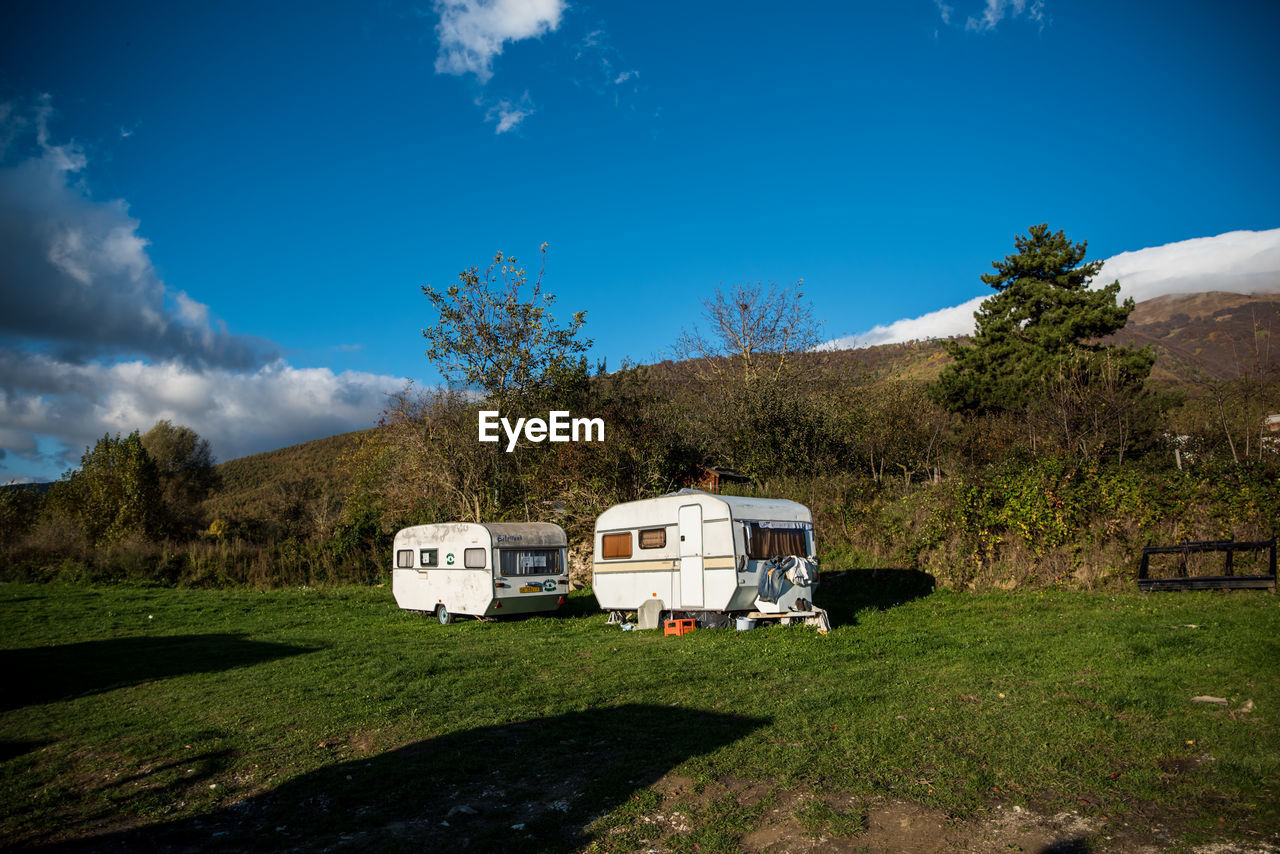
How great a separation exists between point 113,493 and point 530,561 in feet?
103

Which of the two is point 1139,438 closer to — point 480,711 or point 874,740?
point 874,740

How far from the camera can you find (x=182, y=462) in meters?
55.8

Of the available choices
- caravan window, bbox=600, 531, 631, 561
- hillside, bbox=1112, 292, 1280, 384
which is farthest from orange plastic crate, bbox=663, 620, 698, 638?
hillside, bbox=1112, 292, 1280, 384

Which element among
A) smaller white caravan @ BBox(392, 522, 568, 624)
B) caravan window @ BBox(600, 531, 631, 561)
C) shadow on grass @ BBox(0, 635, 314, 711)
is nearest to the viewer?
shadow on grass @ BBox(0, 635, 314, 711)

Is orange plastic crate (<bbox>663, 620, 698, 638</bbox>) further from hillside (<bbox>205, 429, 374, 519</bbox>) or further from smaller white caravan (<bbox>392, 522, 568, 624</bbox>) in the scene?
hillside (<bbox>205, 429, 374, 519</bbox>)

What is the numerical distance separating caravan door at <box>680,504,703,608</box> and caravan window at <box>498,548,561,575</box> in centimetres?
464

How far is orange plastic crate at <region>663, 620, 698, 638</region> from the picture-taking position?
13.8m

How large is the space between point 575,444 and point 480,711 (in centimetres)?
1626

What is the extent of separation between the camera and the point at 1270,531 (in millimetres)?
13359

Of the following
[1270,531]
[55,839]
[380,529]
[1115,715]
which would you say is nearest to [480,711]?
[55,839]

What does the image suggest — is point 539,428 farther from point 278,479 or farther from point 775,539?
point 278,479

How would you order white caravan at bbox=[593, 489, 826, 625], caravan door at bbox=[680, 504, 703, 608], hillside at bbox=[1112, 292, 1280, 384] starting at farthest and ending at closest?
hillside at bbox=[1112, 292, 1280, 384]
caravan door at bbox=[680, 504, 703, 608]
white caravan at bbox=[593, 489, 826, 625]

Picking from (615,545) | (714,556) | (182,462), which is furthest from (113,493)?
(714,556)

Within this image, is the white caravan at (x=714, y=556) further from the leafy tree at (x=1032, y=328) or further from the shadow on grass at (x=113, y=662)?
the leafy tree at (x=1032, y=328)
